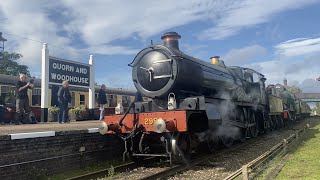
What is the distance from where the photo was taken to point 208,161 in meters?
9.69

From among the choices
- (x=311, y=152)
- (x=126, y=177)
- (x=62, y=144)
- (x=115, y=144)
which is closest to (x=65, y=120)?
(x=115, y=144)

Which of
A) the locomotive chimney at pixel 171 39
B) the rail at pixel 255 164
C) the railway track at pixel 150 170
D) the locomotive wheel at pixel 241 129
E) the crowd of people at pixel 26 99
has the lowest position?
the railway track at pixel 150 170

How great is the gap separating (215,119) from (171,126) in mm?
1835

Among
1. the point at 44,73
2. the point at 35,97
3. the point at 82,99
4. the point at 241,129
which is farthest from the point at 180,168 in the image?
the point at 82,99

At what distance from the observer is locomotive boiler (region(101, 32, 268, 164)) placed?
8.40m

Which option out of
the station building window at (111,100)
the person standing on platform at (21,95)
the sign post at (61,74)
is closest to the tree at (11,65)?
the station building window at (111,100)

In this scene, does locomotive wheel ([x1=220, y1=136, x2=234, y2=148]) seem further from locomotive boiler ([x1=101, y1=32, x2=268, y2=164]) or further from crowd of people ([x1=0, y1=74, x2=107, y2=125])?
crowd of people ([x1=0, y1=74, x2=107, y2=125])

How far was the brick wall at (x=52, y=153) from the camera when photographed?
6.81 meters

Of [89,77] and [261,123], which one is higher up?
[89,77]

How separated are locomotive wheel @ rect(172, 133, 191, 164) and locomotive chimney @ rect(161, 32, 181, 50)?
258 cm

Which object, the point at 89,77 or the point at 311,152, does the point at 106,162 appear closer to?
the point at 311,152

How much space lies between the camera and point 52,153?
309 inches

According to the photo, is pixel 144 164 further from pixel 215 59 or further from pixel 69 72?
pixel 69 72

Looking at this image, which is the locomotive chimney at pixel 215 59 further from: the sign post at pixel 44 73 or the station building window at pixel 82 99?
the station building window at pixel 82 99
